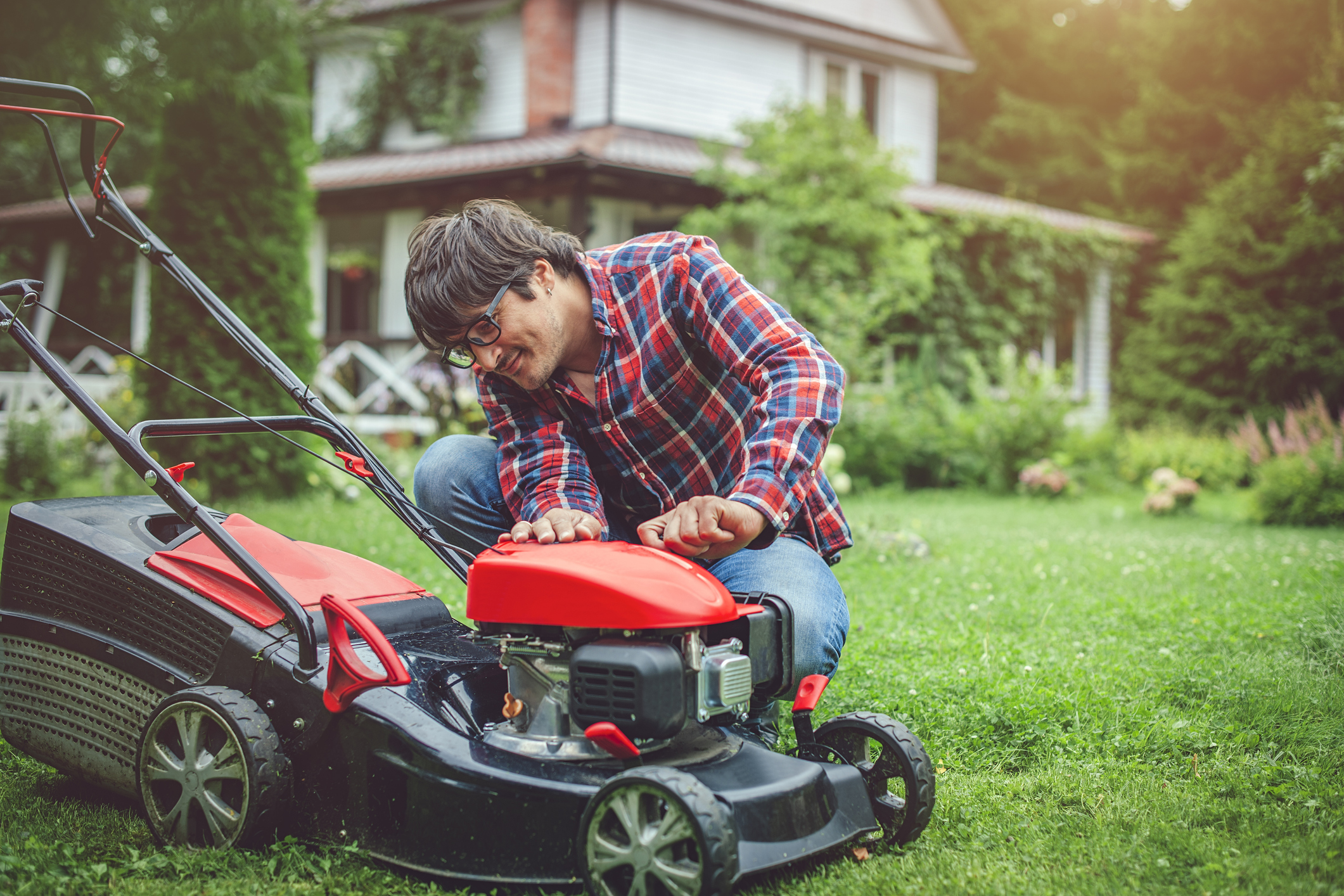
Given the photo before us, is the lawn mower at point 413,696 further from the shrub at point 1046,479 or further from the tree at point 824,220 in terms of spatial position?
the tree at point 824,220

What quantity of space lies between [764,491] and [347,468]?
90 cm

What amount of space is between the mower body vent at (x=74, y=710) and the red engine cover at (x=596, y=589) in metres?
0.83

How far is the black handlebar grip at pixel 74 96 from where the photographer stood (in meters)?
2.27

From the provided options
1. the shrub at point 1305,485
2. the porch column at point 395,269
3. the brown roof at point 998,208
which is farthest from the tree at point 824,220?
the porch column at point 395,269

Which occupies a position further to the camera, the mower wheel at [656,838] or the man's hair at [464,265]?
the man's hair at [464,265]

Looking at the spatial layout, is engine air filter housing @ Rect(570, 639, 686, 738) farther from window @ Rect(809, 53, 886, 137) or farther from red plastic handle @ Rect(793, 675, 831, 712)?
window @ Rect(809, 53, 886, 137)

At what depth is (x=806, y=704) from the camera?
2.09m

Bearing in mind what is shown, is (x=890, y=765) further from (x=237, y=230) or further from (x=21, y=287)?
(x=237, y=230)

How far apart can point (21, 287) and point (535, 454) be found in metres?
1.14

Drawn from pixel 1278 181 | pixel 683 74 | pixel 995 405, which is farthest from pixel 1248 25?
pixel 995 405

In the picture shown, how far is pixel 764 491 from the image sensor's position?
1988 millimetres

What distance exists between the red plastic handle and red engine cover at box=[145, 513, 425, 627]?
2.94 feet

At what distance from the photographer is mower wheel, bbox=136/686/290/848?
1.99 metres

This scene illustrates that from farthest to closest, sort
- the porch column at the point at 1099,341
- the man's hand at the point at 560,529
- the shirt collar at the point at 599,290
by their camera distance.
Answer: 1. the porch column at the point at 1099,341
2. the shirt collar at the point at 599,290
3. the man's hand at the point at 560,529
